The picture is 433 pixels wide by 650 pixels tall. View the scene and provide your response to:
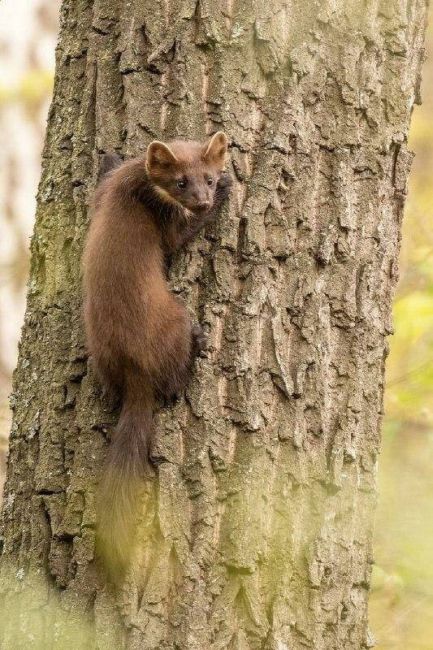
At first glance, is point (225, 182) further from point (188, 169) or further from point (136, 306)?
point (136, 306)

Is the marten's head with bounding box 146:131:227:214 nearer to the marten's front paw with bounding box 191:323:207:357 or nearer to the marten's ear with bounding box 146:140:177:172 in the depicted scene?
the marten's ear with bounding box 146:140:177:172

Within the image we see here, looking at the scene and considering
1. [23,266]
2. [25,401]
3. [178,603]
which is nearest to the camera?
[178,603]

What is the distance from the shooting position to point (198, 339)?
3193 mm

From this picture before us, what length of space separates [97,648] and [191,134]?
191cm

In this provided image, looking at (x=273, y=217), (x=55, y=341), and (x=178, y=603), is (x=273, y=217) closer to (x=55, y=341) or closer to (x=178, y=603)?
(x=55, y=341)

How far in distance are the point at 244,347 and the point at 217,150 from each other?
29.4 inches

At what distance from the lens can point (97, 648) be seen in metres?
3.05

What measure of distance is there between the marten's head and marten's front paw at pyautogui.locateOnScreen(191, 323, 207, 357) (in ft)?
1.85

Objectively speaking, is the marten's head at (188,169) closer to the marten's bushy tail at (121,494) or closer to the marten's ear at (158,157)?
the marten's ear at (158,157)

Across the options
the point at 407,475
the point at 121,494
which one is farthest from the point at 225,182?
the point at 407,475

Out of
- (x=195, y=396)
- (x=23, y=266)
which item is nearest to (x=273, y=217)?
(x=195, y=396)

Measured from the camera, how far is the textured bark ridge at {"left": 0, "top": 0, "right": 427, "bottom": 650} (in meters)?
3.10

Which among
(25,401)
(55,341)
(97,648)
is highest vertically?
(55,341)

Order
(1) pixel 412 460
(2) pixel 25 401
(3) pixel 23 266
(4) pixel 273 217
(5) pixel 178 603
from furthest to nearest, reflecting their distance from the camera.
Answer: (3) pixel 23 266, (1) pixel 412 460, (2) pixel 25 401, (4) pixel 273 217, (5) pixel 178 603
